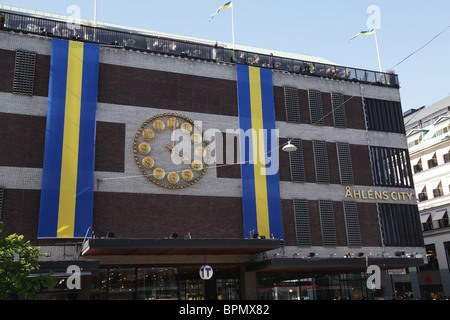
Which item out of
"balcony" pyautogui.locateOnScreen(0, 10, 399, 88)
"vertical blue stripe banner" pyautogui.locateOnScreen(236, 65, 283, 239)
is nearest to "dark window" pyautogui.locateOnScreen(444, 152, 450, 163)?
"balcony" pyautogui.locateOnScreen(0, 10, 399, 88)

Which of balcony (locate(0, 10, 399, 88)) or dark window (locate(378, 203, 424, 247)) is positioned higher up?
balcony (locate(0, 10, 399, 88))

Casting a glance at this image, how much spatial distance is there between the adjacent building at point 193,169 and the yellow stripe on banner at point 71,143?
2.7 inches

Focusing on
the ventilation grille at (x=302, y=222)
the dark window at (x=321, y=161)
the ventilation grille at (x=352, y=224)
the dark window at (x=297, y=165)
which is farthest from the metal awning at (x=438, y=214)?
the ventilation grille at (x=302, y=222)

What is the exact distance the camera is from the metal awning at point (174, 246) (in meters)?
25.9

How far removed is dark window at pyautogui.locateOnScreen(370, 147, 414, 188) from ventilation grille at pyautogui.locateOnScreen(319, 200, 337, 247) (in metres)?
5.53

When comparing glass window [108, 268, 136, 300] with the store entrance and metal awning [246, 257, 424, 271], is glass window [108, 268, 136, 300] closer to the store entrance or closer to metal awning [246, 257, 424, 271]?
the store entrance

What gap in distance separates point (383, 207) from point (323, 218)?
20.1 feet

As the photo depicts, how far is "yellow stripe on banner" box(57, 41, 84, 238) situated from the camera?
94.2 ft

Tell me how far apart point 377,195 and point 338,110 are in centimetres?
787

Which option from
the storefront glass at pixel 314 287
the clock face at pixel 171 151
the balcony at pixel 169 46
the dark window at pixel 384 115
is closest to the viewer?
the clock face at pixel 171 151

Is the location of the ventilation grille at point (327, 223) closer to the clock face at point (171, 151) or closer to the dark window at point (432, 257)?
the clock face at point (171, 151)

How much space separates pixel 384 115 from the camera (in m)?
41.3

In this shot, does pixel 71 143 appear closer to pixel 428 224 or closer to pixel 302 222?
pixel 302 222
